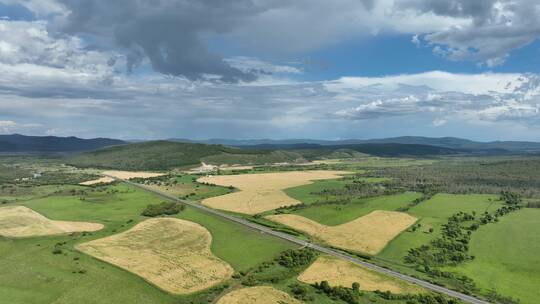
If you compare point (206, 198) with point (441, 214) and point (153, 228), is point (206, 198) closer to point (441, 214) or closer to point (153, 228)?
point (153, 228)

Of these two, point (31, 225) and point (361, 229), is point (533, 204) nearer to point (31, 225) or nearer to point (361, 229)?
point (361, 229)

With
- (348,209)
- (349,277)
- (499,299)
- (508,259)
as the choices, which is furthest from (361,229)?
(499,299)

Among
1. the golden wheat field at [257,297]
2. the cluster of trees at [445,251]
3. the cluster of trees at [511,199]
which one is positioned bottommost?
the golden wheat field at [257,297]

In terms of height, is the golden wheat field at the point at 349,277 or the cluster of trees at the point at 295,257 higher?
the cluster of trees at the point at 295,257

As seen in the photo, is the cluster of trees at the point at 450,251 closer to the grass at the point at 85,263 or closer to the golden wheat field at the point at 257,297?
the grass at the point at 85,263

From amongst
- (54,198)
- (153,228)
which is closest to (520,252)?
(153,228)

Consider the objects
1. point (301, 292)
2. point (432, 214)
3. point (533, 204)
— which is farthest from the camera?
point (533, 204)

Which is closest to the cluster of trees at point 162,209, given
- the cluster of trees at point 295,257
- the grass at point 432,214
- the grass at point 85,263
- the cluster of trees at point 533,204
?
the grass at point 85,263
